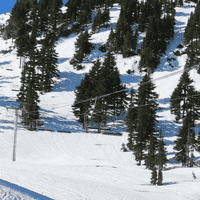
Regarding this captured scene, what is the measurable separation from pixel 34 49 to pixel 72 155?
43527 mm

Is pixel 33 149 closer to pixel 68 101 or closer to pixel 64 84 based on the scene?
pixel 68 101

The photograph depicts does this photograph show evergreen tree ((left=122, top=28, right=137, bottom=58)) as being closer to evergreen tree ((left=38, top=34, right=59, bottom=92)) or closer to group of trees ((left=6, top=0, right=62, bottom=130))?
group of trees ((left=6, top=0, right=62, bottom=130))

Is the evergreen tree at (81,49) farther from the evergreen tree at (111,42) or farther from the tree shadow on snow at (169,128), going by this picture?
the tree shadow on snow at (169,128)

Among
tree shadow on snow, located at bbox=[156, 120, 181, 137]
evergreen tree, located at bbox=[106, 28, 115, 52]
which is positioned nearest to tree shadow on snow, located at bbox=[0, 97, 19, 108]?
tree shadow on snow, located at bbox=[156, 120, 181, 137]

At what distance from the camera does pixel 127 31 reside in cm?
7131

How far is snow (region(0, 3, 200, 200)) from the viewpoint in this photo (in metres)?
7.94

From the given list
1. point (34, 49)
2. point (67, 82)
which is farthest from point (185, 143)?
point (34, 49)

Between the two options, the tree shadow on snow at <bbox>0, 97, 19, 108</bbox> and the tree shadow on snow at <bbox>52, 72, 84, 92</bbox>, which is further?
the tree shadow on snow at <bbox>52, 72, 84, 92</bbox>

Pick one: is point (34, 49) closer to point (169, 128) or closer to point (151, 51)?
point (151, 51)

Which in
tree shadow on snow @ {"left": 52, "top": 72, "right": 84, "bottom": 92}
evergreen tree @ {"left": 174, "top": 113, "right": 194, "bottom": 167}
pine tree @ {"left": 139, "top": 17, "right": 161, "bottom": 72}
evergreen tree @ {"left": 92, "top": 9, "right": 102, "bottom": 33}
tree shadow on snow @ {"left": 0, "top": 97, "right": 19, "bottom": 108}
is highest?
evergreen tree @ {"left": 92, "top": 9, "right": 102, "bottom": 33}

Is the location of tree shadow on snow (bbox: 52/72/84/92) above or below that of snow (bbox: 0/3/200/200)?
above

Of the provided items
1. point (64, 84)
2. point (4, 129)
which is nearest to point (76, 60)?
point (64, 84)

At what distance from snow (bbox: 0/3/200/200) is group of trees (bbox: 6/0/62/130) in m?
3.41

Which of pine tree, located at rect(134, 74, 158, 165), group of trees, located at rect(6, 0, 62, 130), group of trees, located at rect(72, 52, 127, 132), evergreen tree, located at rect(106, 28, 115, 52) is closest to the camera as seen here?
pine tree, located at rect(134, 74, 158, 165)
